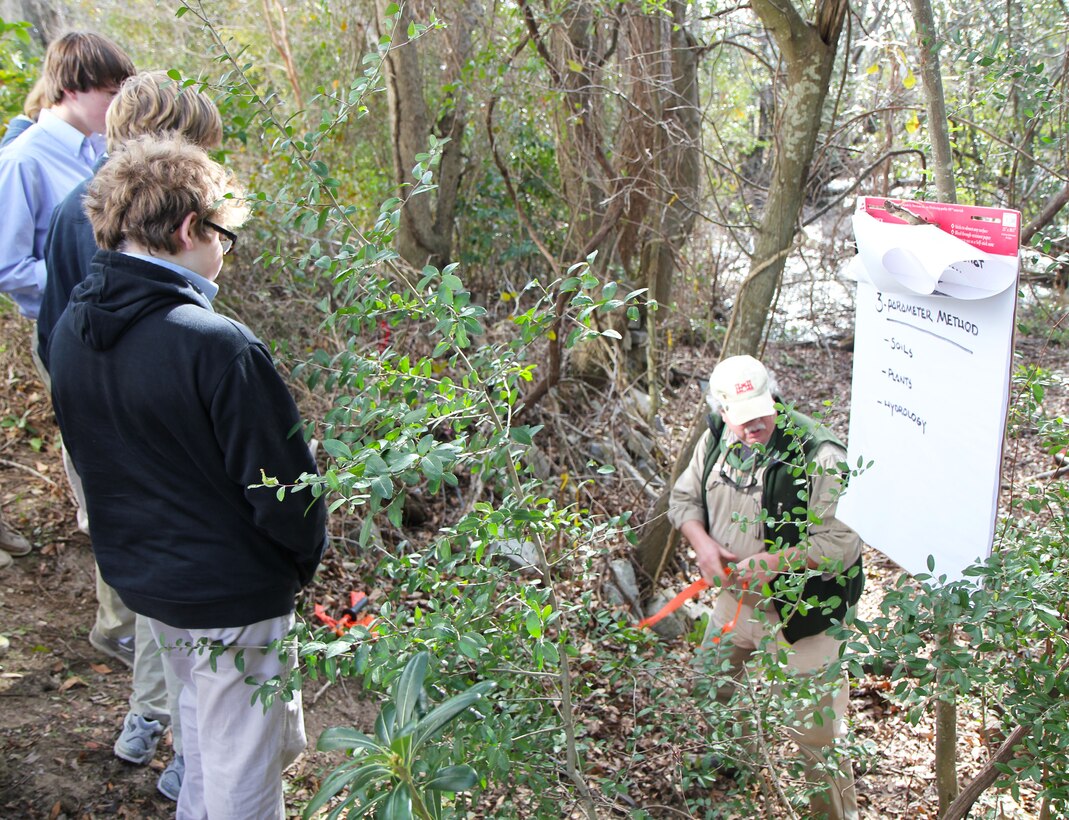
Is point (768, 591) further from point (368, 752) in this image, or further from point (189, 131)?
point (189, 131)

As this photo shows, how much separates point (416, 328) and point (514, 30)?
220 cm

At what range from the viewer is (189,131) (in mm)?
2576

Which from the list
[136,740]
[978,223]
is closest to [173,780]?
[136,740]

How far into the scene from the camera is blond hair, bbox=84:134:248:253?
2.04 metres

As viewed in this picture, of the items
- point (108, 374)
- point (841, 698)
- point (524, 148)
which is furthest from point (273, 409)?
point (524, 148)

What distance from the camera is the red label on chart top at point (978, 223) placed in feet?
5.79

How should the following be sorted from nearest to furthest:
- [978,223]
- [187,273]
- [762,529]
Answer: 1. [978,223]
2. [187,273]
3. [762,529]

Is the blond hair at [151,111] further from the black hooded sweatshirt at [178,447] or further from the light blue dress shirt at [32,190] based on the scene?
the black hooded sweatshirt at [178,447]

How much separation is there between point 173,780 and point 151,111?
2.19 metres

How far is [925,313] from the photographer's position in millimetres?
1994

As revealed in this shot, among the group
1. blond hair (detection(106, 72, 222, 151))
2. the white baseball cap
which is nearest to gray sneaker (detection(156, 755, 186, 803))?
blond hair (detection(106, 72, 222, 151))

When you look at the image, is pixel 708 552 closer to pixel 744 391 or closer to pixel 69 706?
pixel 744 391

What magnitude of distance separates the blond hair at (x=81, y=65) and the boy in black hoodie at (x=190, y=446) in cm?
108

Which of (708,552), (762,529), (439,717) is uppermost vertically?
(439,717)
